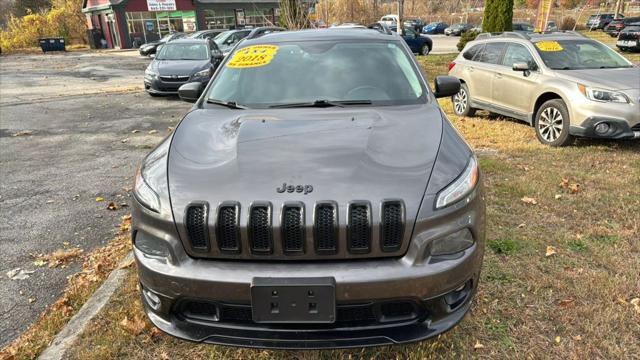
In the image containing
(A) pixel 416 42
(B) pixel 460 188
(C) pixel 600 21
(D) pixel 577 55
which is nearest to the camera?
(B) pixel 460 188

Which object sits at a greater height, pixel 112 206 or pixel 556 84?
pixel 556 84

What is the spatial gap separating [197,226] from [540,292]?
234 centimetres

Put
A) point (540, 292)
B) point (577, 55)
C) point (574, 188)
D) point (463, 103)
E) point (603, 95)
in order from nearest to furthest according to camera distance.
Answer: point (540, 292)
point (574, 188)
point (603, 95)
point (577, 55)
point (463, 103)

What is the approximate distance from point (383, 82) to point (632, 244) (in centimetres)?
242

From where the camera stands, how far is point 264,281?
1.98 metres

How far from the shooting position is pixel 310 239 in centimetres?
201

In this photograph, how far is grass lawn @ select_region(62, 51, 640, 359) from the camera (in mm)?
2547

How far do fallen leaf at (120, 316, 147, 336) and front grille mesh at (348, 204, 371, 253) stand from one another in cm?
152

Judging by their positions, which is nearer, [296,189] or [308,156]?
[296,189]

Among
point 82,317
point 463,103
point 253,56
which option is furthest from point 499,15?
point 82,317

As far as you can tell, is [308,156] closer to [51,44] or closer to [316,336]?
[316,336]

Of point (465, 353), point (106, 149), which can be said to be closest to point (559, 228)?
point (465, 353)

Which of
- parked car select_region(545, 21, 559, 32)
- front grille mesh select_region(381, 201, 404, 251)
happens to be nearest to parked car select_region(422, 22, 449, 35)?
parked car select_region(545, 21, 559, 32)

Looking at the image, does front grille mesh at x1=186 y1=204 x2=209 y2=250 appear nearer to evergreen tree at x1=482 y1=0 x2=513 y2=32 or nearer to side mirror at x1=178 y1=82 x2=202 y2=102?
side mirror at x1=178 y1=82 x2=202 y2=102
